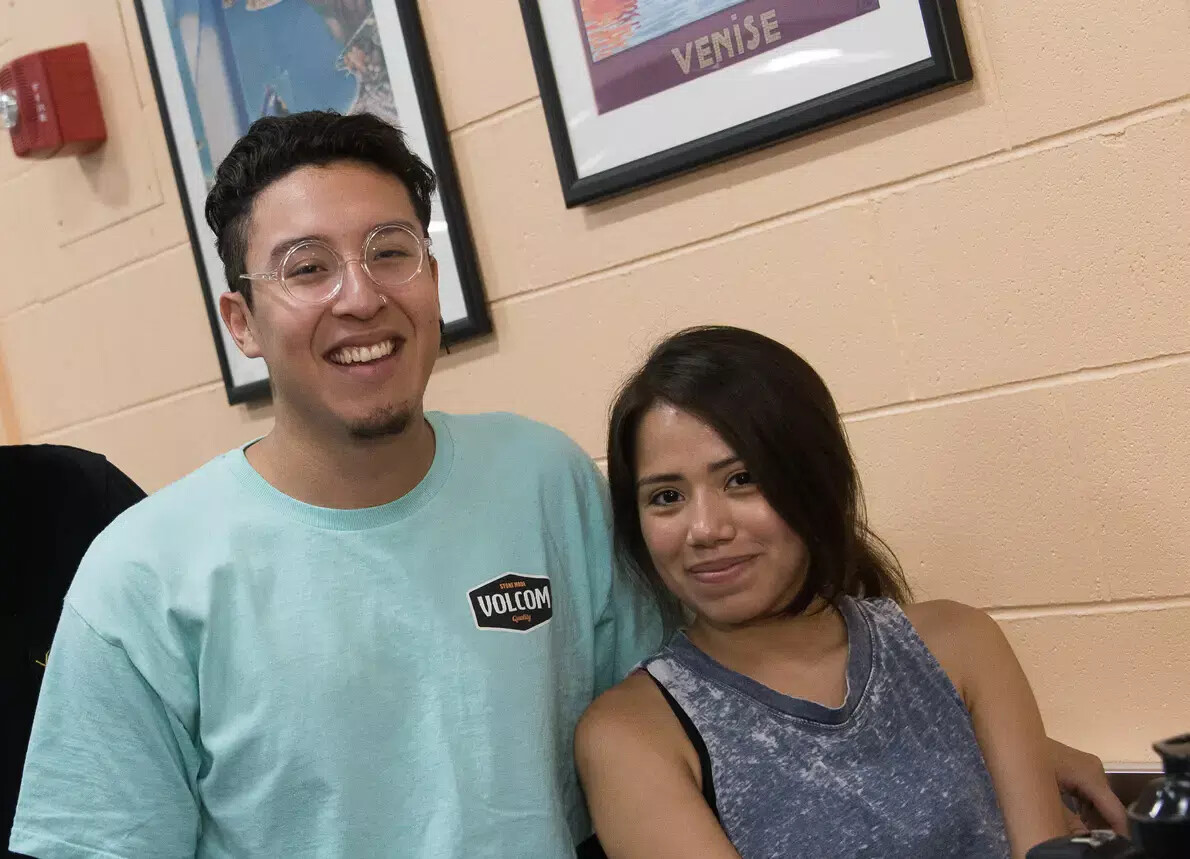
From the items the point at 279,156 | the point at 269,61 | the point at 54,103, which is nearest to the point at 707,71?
the point at 279,156

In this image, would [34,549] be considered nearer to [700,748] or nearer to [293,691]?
[293,691]

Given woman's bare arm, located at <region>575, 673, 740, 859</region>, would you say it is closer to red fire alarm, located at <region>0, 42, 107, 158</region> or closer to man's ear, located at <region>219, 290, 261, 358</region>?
man's ear, located at <region>219, 290, 261, 358</region>

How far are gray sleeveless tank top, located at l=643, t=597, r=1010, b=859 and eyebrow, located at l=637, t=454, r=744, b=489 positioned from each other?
0.62 feet

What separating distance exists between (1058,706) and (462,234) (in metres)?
0.97

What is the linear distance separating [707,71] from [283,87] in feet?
2.43

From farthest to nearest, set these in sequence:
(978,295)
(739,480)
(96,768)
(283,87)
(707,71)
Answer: (283,87) → (707,71) → (978,295) → (739,480) → (96,768)

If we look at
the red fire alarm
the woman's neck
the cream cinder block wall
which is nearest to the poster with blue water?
the cream cinder block wall

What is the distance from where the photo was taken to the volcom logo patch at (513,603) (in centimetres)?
129

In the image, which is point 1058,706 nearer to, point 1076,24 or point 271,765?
point 1076,24

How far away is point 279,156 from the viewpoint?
128cm

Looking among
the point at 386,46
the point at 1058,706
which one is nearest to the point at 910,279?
the point at 1058,706

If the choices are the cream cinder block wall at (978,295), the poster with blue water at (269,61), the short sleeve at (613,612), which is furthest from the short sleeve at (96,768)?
the poster with blue water at (269,61)

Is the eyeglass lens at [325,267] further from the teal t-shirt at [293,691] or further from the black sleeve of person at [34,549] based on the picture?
the black sleeve of person at [34,549]

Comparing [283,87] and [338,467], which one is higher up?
[283,87]
